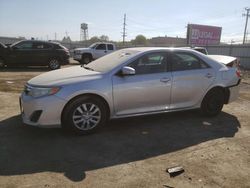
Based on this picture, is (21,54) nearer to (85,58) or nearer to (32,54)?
(32,54)

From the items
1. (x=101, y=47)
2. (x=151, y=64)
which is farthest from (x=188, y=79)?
(x=101, y=47)

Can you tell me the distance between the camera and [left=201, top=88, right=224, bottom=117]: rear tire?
6.03 meters

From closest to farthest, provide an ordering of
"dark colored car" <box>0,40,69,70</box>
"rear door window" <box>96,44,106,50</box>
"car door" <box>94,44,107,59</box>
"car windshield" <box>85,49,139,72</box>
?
"car windshield" <box>85,49,139,72</box> → "dark colored car" <box>0,40,69,70</box> → "car door" <box>94,44,107,59</box> → "rear door window" <box>96,44,106,50</box>

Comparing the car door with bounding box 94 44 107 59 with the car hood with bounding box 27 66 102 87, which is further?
the car door with bounding box 94 44 107 59

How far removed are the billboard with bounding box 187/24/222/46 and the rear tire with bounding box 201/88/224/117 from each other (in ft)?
124

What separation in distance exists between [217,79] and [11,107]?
4737mm

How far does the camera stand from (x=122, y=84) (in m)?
4.94

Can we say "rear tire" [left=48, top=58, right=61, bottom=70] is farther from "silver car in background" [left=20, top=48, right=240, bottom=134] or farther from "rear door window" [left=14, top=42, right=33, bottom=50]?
"silver car in background" [left=20, top=48, right=240, bottom=134]

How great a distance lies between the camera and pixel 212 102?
20.0 feet

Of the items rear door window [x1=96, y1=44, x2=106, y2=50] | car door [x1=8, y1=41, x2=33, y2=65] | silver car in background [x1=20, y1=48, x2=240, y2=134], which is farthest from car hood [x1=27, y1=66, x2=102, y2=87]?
rear door window [x1=96, y1=44, x2=106, y2=50]

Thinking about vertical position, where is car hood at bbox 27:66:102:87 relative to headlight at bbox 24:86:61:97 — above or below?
above

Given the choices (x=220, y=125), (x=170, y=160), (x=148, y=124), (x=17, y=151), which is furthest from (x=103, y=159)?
(x=220, y=125)

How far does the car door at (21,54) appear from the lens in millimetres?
14383

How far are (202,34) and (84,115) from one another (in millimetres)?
42551
